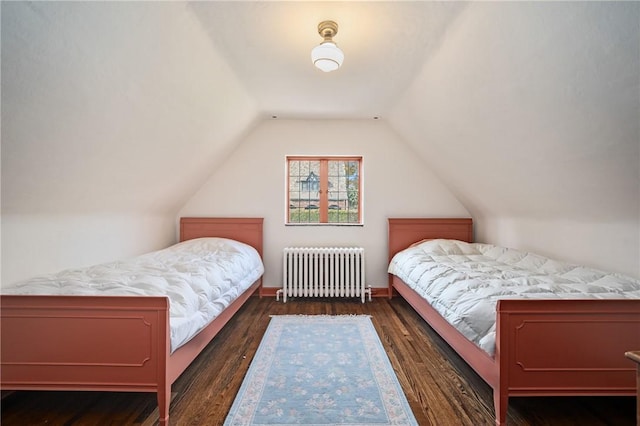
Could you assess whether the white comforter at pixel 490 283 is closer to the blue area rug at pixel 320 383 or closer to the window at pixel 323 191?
the blue area rug at pixel 320 383

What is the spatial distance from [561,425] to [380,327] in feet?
4.77

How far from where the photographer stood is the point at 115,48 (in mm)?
1511

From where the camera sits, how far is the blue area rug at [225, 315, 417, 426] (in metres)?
1.55

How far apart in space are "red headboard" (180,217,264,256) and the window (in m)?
0.50

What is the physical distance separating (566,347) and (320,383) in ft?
4.37

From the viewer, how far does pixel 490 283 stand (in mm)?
1985

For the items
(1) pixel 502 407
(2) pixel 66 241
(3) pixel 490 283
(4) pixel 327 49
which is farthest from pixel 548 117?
(2) pixel 66 241

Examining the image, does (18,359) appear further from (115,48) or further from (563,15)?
(563,15)

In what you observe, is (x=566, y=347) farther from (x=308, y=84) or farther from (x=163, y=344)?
(x=308, y=84)

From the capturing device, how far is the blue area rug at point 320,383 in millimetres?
1554

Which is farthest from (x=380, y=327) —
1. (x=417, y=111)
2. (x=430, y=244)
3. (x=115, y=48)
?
(x=115, y=48)

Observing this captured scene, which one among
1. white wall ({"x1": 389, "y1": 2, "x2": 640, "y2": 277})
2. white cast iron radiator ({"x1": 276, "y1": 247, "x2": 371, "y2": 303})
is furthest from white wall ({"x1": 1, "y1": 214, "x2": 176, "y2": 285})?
white wall ({"x1": 389, "y1": 2, "x2": 640, "y2": 277})

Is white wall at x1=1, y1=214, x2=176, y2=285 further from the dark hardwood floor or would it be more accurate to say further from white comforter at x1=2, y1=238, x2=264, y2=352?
the dark hardwood floor

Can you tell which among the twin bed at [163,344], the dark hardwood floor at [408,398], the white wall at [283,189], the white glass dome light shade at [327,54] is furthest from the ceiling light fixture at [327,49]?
the dark hardwood floor at [408,398]
